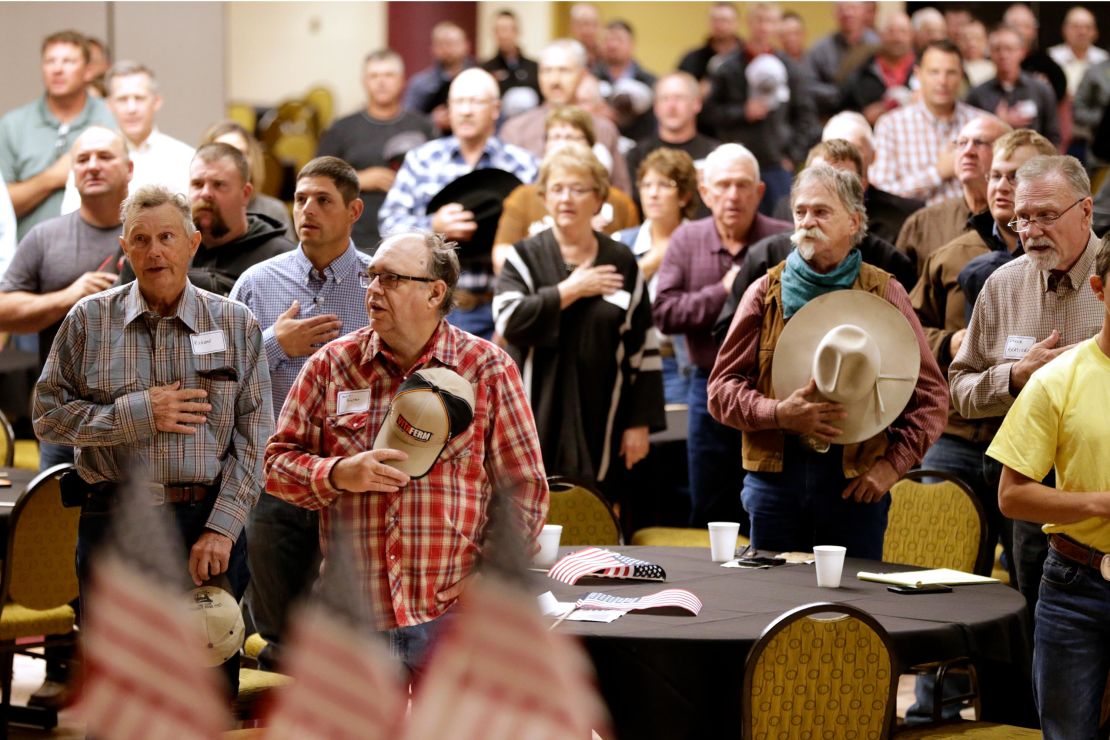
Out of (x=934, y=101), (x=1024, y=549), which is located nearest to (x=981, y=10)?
(x=934, y=101)

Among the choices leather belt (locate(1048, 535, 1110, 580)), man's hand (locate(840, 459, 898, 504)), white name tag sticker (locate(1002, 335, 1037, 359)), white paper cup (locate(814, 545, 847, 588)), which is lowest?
white paper cup (locate(814, 545, 847, 588))

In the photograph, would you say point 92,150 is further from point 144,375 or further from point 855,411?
point 855,411

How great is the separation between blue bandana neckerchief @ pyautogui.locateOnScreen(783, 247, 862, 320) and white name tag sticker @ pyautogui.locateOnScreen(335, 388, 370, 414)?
1423mm

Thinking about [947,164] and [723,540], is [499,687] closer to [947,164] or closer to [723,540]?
[723,540]

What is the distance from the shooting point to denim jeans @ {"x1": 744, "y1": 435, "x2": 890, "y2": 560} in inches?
167

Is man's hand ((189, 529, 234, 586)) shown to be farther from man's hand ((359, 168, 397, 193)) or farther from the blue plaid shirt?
man's hand ((359, 168, 397, 193))

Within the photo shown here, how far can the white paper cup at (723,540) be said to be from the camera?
4.25m

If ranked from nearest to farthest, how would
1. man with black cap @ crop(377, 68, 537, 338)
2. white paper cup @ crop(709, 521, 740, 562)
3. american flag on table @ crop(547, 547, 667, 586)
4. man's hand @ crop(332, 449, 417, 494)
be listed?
man's hand @ crop(332, 449, 417, 494) < american flag on table @ crop(547, 547, 667, 586) < white paper cup @ crop(709, 521, 740, 562) < man with black cap @ crop(377, 68, 537, 338)

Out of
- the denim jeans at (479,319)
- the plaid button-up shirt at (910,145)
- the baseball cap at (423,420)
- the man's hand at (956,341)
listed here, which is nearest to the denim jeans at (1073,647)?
the baseball cap at (423,420)

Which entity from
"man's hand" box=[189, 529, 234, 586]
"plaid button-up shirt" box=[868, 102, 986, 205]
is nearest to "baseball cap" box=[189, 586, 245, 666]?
"man's hand" box=[189, 529, 234, 586]

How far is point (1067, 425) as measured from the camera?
130 inches

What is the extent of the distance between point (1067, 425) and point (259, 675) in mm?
2015

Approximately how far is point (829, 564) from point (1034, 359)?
0.76m

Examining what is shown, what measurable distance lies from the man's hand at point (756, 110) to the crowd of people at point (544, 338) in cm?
174
